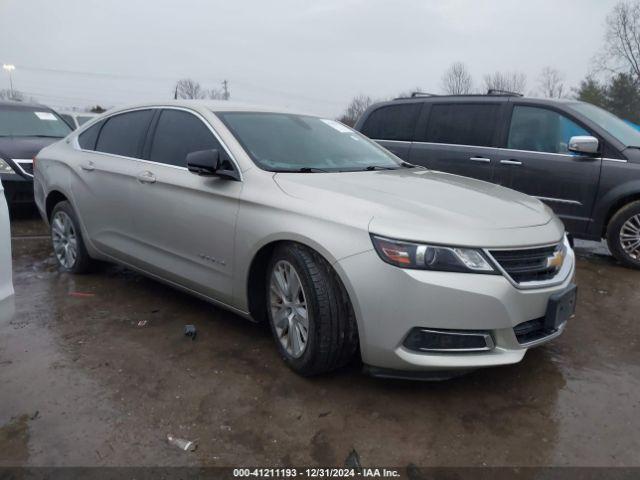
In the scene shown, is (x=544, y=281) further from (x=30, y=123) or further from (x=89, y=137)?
(x=30, y=123)

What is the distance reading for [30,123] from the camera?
331 inches

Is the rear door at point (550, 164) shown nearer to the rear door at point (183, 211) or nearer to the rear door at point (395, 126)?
the rear door at point (395, 126)

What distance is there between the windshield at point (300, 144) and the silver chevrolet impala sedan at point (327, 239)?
15mm

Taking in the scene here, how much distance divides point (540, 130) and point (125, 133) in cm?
434

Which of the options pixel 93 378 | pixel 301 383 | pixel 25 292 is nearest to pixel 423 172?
pixel 301 383

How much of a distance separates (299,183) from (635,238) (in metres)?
4.09

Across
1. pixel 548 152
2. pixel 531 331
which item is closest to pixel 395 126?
pixel 548 152

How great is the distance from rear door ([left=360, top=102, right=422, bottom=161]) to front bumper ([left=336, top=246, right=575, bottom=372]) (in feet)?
14.7

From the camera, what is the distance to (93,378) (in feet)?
10.0

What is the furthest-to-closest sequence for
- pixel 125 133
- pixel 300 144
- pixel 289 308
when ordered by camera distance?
pixel 125 133
pixel 300 144
pixel 289 308

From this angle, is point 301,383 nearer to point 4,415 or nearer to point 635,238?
point 4,415

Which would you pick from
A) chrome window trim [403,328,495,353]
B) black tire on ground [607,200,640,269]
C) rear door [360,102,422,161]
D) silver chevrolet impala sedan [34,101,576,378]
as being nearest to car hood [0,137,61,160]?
silver chevrolet impala sedan [34,101,576,378]

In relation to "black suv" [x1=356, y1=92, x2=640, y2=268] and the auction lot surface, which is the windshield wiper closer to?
the auction lot surface

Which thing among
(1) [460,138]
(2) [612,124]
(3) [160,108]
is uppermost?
(2) [612,124]
